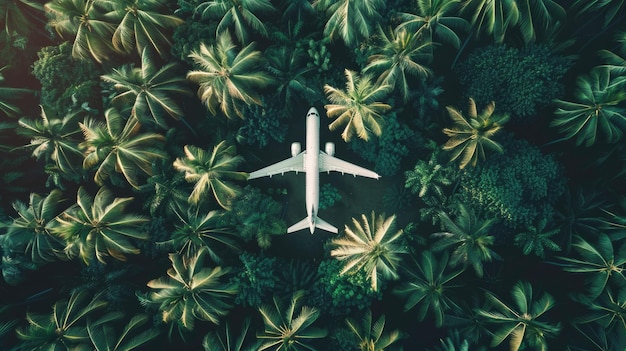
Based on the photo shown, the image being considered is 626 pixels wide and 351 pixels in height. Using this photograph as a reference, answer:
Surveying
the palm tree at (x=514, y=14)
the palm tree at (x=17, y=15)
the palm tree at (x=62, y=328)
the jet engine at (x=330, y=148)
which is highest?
the palm tree at (x=17, y=15)

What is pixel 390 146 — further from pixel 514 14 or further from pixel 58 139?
pixel 58 139

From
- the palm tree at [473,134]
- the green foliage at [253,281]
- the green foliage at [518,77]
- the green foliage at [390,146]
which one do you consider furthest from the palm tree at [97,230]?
the green foliage at [518,77]

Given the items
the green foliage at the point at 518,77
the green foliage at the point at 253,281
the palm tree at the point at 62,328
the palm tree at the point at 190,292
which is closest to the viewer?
the palm tree at the point at 62,328

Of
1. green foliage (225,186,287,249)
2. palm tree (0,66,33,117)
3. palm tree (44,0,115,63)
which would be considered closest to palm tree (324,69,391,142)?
green foliage (225,186,287,249)

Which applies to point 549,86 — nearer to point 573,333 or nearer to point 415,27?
point 415,27

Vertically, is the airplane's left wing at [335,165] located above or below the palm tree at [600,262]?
above

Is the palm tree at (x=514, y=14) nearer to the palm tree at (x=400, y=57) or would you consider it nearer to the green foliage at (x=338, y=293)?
the palm tree at (x=400, y=57)

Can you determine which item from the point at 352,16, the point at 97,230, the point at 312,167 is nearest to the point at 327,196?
the point at 312,167
